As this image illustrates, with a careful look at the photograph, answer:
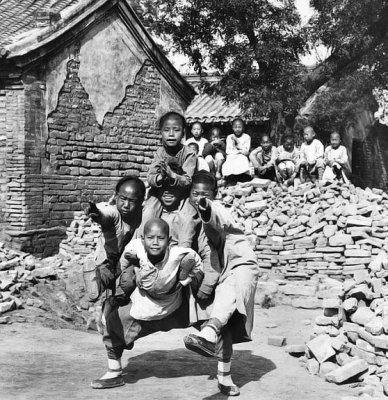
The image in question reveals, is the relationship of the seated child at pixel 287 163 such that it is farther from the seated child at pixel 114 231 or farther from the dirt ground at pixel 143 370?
the seated child at pixel 114 231

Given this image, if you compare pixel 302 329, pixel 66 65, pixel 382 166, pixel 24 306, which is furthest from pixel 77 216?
pixel 382 166

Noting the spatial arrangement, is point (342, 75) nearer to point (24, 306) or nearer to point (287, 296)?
point (287, 296)

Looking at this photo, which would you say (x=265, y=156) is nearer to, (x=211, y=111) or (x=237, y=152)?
(x=237, y=152)

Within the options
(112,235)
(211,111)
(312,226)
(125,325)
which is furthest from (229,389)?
(211,111)

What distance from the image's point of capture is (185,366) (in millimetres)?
5930

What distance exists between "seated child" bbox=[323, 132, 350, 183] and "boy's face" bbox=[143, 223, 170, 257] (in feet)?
Result: 28.2

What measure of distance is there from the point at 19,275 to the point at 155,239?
19.0 ft

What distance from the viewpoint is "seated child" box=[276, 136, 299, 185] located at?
42.9 ft

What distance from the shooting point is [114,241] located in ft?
16.9

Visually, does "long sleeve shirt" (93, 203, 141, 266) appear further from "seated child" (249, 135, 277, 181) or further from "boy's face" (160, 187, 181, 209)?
"seated child" (249, 135, 277, 181)

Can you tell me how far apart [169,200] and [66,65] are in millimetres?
7955

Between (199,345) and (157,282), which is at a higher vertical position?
(157,282)

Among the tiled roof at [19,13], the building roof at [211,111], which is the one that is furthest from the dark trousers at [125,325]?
the building roof at [211,111]

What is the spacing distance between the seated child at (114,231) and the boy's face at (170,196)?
0.57 ft
